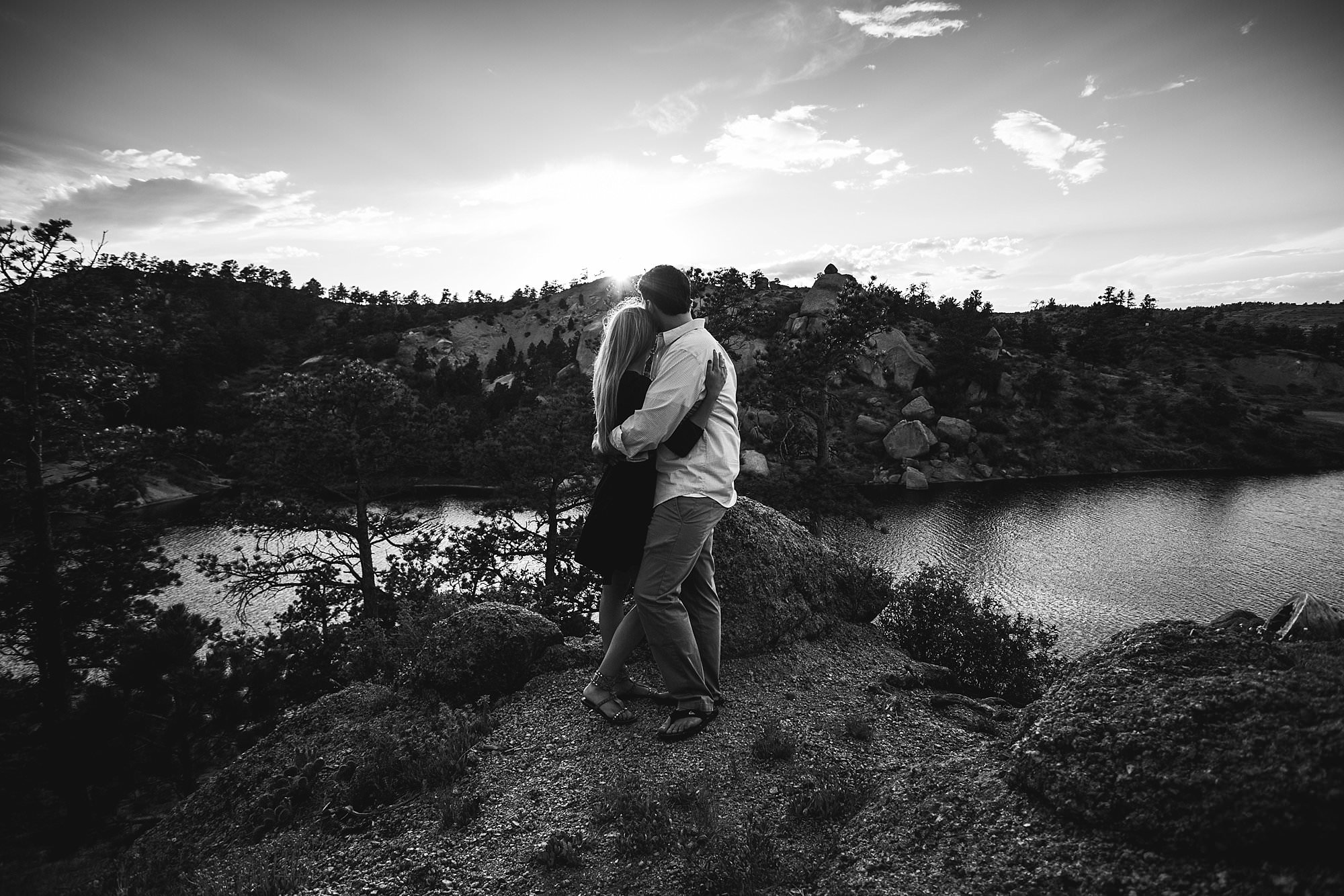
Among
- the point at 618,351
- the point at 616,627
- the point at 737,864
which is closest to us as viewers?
the point at 737,864

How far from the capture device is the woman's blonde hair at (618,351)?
14.0 feet

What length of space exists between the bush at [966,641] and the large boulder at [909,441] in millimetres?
42158

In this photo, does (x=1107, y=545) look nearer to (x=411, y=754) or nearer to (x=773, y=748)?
(x=773, y=748)

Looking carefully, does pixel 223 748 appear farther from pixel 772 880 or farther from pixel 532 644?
pixel 772 880

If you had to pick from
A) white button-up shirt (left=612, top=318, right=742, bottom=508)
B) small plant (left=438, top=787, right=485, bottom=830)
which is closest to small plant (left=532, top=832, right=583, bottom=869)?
small plant (left=438, top=787, right=485, bottom=830)

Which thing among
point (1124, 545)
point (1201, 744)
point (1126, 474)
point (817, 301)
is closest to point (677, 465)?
point (1201, 744)

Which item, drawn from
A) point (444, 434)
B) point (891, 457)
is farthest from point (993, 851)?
point (891, 457)

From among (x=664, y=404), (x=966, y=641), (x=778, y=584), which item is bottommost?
(x=966, y=641)

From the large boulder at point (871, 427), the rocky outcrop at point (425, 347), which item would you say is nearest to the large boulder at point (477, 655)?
the large boulder at point (871, 427)

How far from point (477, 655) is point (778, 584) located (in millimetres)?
3725

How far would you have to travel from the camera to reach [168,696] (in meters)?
13.3

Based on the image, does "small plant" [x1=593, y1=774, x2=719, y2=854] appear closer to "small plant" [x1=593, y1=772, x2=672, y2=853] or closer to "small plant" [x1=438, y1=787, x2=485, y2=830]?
"small plant" [x1=593, y1=772, x2=672, y2=853]

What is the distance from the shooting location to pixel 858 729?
5109mm

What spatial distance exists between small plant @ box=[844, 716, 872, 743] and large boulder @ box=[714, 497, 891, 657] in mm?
1814
